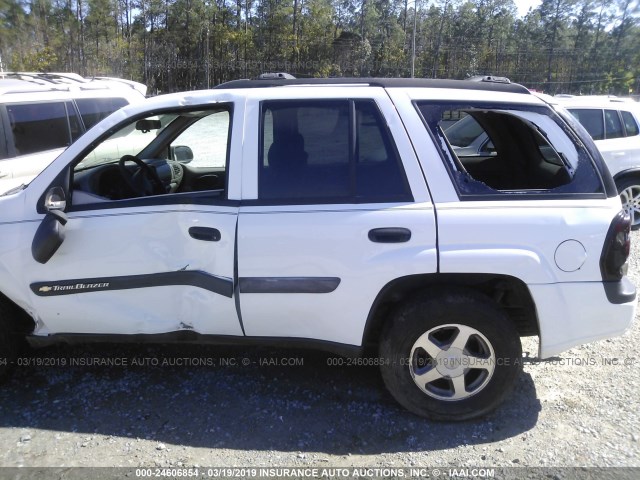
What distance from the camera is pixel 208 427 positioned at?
307cm

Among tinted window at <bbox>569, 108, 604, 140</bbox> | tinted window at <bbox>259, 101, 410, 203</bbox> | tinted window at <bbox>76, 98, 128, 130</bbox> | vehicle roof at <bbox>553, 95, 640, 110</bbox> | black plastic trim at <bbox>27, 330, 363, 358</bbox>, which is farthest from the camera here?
vehicle roof at <bbox>553, 95, 640, 110</bbox>

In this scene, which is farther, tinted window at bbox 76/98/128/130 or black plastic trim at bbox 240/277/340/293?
tinted window at bbox 76/98/128/130

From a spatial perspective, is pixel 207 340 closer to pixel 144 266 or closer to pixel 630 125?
pixel 144 266

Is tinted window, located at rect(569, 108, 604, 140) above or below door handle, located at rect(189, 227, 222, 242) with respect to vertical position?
above

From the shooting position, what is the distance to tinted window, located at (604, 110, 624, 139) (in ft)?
25.1

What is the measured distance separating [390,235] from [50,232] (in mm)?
1878

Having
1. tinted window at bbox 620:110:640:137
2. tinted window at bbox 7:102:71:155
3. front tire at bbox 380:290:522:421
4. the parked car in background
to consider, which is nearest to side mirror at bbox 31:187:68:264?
front tire at bbox 380:290:522:421

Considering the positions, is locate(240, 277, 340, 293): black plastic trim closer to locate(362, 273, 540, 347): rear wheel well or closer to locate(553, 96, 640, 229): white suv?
locate(362, 273, 540, 347): rear wheel well

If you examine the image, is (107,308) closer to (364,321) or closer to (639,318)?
(364,321)

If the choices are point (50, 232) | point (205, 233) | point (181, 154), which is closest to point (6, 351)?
point (50, 232)

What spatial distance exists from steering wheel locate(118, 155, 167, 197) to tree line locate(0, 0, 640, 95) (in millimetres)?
31144

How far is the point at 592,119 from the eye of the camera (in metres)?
7.67

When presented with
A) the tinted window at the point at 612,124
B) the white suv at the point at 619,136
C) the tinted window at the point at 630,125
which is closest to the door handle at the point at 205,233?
the white suv at the point at 619,136

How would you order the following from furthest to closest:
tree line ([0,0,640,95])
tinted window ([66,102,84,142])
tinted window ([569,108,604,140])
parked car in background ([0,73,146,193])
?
tree line ([0,0,640,95]) < tinted window ([569,108,604,140]) < tinted window ([66,102,84,142]) < parked car in background ([0,73,146,193])
